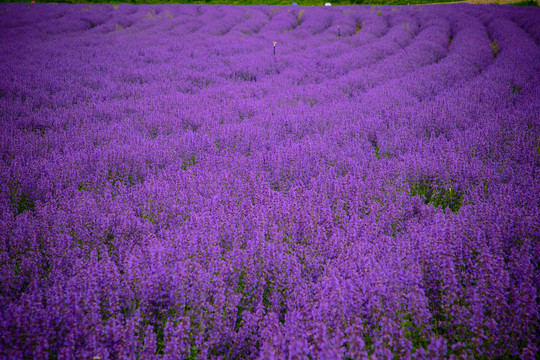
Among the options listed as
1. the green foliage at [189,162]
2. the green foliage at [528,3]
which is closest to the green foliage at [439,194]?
the green foliage at [189,162]

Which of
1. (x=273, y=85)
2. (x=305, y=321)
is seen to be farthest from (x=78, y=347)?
(x=273, y=85)

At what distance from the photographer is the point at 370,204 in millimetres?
2562

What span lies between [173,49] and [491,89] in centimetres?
897

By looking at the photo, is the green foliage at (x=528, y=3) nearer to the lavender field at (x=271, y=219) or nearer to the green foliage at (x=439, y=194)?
the lavender field at (x=271, y=219)

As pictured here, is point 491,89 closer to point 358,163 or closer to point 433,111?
point 433,111

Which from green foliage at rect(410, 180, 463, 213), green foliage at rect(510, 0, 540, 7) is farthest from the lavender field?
green foliage at rect(510, 0, 540, 7)

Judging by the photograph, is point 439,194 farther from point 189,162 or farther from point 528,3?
point 528,3

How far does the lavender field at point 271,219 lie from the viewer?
4.79 ft

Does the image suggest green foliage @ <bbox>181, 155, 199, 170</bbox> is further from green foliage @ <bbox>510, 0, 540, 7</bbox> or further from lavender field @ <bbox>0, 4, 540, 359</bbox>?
green foliage @ <bbox>510, 0, 540, 7</bbox>

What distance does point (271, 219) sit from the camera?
7.63 feet

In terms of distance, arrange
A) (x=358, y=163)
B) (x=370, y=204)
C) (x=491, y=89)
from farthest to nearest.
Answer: (x=491, y=89) < (x=358, y=163) < (x=370, y=204)

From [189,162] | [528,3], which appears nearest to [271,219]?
[189,162]

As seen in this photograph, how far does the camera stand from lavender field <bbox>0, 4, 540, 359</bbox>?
4.79 feet

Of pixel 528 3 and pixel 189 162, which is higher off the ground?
pixel 528 3
